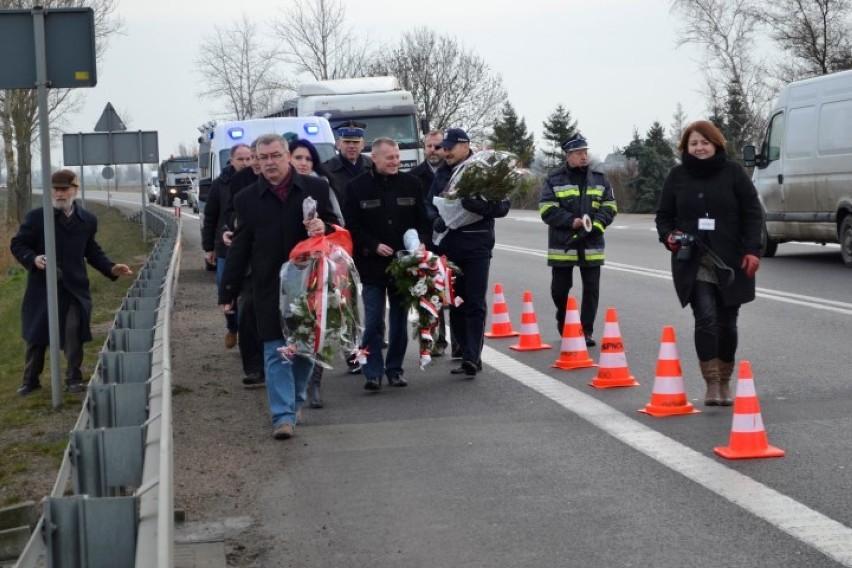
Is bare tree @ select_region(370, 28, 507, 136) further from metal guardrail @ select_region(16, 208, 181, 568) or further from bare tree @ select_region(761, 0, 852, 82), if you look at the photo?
metal guardrail @ select_region(16, 208, 181, 568)

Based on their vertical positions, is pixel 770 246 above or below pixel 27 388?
above

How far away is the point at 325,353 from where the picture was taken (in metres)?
9.08

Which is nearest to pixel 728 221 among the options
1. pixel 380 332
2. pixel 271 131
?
pixel 380 332

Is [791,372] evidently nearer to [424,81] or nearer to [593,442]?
[593,442]

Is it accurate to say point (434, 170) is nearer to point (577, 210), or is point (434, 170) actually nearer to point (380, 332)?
point (577, 210)

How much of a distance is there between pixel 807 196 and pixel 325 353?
44.7ft

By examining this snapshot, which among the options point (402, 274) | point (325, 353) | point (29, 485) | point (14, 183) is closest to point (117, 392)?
point (29, 485)

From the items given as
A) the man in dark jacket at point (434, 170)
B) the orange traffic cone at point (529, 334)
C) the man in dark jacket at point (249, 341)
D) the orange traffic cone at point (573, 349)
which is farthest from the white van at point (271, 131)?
the orange traffic cone at point (573, 349)

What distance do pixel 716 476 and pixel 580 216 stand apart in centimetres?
579

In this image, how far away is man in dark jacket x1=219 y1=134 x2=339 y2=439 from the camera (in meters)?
8.98

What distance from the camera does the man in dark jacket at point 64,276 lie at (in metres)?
11.1

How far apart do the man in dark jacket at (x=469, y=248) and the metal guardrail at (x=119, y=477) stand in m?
2.65

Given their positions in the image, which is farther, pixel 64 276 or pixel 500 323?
pixel 500 323

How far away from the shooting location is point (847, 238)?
2006 cm
